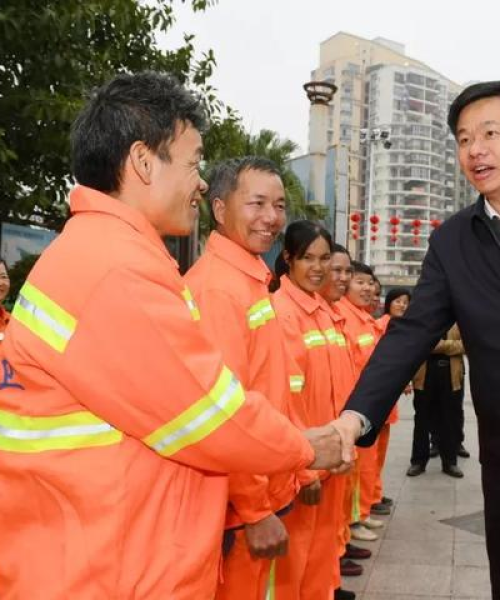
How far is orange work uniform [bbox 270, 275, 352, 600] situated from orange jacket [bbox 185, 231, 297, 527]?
517 mm

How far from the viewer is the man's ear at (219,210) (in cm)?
274

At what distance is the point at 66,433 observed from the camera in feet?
4.32

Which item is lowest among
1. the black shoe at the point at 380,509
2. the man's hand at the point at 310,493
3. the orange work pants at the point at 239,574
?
the black shoe at the point at 380,509

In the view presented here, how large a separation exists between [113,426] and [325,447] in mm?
749

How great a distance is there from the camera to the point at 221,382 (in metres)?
1.34

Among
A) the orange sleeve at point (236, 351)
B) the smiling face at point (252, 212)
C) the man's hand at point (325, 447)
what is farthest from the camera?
the smiling face at point (252, 212)

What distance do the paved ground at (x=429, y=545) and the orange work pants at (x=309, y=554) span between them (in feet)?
2.27

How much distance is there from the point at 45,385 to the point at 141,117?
1.93 feet

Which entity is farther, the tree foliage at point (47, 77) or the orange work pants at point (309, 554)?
the tree foliage at point (47, 77)

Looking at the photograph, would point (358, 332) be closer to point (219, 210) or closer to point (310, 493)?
point (310, 493)

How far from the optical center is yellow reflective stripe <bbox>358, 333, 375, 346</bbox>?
484cm

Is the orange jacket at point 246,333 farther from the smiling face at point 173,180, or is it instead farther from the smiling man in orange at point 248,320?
the smiling face at point 173,180

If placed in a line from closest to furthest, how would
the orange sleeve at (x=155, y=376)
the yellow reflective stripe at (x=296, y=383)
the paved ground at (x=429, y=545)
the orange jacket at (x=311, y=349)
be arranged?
the orange sleeve at (x=155, y=376)
the yellow reflective stripe at (x=296, y=383)
the orange jacket at (x=311, y=349)
the paved ground at (x=429, y=545)

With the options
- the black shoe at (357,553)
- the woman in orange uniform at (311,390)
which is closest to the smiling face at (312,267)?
the woman in orange uniform at (311,390)
